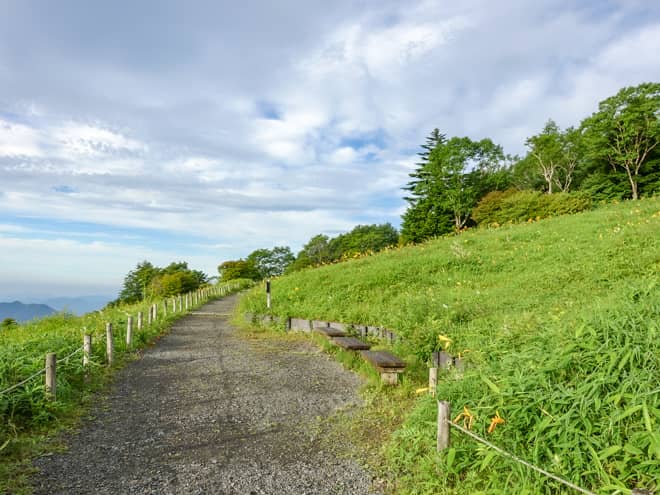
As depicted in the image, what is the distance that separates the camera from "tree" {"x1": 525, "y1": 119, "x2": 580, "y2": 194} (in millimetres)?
43469

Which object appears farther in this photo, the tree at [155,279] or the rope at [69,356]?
the tree at [155,279]

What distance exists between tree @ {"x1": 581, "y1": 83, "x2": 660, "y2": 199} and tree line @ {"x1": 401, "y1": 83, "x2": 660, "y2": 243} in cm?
6

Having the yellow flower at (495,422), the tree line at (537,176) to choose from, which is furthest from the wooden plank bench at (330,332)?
the tree line at (537,176)

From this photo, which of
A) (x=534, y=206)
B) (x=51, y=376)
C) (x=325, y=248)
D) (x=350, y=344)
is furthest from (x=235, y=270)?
(x=51, y=376)

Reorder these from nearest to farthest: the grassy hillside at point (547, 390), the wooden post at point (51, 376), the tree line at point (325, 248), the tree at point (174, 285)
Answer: the grassy hillside at point (547, 390)
the wooden post at point (51, 376)
the tree at point (174, 285)
the tree line at point (325, 248)

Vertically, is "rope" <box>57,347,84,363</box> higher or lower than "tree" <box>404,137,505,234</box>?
lower

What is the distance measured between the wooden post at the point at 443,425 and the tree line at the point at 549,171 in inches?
1045

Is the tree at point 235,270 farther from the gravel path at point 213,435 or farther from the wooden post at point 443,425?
the wooden post at point 443,425

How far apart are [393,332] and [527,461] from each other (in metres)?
5.87

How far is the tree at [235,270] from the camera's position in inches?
1983

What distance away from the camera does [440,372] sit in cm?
668

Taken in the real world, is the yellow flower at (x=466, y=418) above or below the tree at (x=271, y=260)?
below

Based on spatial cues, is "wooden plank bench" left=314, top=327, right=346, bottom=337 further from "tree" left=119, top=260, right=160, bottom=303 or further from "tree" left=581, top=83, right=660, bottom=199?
"tree" left=119, top=260, right=160, bottom=303

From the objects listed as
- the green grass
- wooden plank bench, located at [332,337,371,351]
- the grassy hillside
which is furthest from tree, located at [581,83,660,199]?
the green grass
